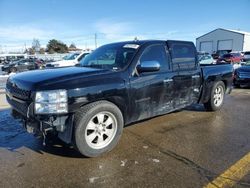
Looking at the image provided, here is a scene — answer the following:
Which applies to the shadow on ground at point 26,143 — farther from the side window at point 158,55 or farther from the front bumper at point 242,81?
the front bumper at point 242,81

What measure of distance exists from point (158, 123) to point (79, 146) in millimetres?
2312

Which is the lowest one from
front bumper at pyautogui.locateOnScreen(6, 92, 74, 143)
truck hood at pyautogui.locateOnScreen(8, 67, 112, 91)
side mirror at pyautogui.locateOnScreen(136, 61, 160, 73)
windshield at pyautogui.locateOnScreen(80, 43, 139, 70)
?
front bumper at pyautogui.locateOnScreen(6, 92, 74, 143)

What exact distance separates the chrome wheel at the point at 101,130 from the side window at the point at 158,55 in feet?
4.13

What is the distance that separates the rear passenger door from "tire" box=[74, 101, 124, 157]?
1.66m

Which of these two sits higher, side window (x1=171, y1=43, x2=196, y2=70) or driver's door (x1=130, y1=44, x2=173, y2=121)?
side window (x1=171, y1=43, x2=196, y2=70)

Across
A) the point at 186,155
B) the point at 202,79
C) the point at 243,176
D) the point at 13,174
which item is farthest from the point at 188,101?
the point at 13,174

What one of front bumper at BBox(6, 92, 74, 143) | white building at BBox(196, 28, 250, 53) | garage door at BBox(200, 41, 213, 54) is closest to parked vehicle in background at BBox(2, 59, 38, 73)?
front bumper at BBox(6, 92, 74, 143)

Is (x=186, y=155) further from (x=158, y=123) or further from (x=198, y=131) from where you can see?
(x=158, y=123)

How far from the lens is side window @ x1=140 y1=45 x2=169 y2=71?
4.46 meters

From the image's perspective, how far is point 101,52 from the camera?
16.6ft

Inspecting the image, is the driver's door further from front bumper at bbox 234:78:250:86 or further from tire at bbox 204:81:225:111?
front bumper at bbox 234:78:250:86

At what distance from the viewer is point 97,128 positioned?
149 inches

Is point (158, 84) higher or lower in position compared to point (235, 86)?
higher

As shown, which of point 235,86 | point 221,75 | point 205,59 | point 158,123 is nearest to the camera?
point 158,123
